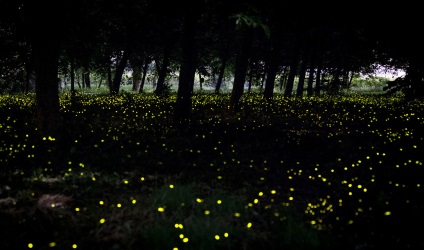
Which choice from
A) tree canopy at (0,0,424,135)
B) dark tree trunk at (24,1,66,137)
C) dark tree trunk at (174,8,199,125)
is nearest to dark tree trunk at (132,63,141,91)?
tree canopy at (0,0,424,135)

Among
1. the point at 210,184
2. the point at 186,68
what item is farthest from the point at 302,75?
the point at 210,184

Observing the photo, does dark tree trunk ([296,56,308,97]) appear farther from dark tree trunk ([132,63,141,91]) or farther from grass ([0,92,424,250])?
dark tree trunk ([132,63,141,91])

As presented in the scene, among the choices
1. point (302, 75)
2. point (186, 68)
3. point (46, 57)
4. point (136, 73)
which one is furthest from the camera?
point (136, 73)

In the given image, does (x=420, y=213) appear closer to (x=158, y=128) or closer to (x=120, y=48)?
(x=158, y=128)

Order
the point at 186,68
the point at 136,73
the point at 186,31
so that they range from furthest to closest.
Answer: the point at 136,73 → the point at 186,68 → the point at 186,31

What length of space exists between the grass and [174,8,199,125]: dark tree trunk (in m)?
0.65

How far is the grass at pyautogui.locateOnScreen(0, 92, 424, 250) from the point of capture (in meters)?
5.08

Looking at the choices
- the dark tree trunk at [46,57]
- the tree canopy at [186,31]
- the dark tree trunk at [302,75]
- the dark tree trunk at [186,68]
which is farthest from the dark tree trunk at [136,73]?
the dark tree trunk at [46,57]

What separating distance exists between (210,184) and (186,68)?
5.58m

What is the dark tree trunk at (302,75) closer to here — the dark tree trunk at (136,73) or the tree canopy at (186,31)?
the tree canopy at (186,31)

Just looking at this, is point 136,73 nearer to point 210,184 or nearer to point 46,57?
point 46,57

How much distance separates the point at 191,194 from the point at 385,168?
16.1 ft

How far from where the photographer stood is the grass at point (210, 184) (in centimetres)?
508

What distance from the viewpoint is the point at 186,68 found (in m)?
11.6
